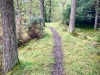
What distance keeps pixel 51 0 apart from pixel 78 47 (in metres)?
22.6

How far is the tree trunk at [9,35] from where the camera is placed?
629cm

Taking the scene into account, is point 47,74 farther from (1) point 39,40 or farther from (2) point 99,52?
(1) point 39,40

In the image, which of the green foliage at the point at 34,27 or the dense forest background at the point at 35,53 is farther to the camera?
the green foliage at the point at 34,27

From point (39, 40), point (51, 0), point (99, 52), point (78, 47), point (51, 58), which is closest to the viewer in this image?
point (51, 58)

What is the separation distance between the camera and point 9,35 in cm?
652

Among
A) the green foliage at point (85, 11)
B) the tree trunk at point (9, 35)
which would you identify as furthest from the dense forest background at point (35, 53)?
the green foliage at point (85, 11)

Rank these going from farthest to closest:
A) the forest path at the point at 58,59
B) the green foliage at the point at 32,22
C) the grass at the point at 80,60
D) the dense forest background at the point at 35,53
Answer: the green foliage at the point at 32,22 < the grass at the point at 80,60 < the forest path at the point at 58,59 < the dense forest background at the point at 35,53

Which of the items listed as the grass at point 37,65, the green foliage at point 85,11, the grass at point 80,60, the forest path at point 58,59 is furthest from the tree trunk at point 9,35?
the green foliage at point 85,11

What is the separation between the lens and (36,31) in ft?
40.9

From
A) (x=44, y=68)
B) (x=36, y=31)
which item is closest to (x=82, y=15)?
(x=36, y=31)

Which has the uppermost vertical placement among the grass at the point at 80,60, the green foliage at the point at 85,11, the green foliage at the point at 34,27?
the green foliage at the point at 85,11

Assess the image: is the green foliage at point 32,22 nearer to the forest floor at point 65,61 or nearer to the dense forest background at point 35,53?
the dense forest background at point 35,53

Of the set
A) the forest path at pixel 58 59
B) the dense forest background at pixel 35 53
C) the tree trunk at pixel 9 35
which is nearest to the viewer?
the tree trunk at pixel 9 35

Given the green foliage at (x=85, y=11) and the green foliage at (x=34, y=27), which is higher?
the green foliage at (x=85, y=11)
